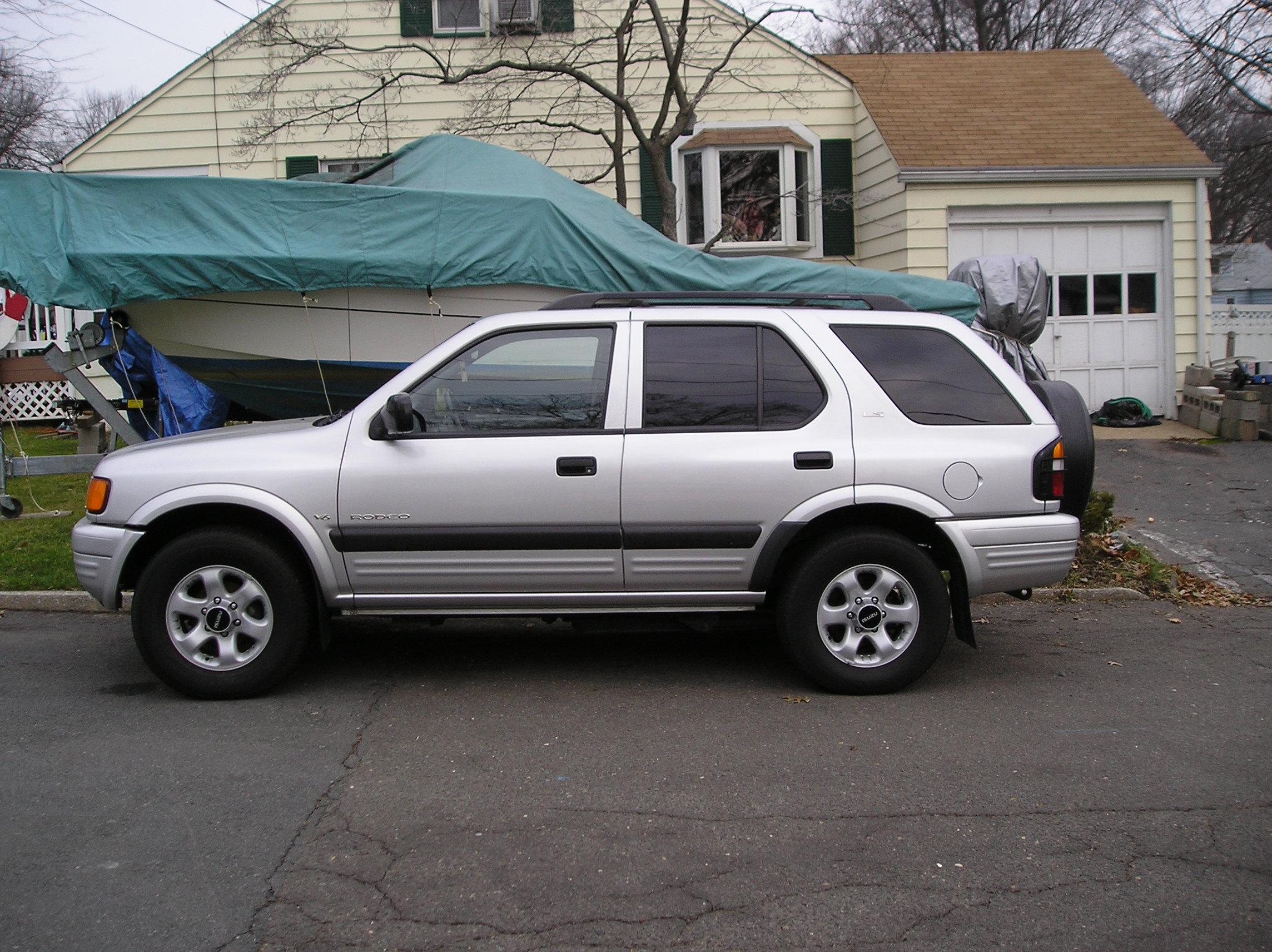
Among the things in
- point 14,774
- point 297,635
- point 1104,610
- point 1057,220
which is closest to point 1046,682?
point 1104,610

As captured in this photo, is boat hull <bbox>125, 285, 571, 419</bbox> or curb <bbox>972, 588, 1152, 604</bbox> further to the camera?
boat hull <bbox>125, 285, 571, 419</bbox>

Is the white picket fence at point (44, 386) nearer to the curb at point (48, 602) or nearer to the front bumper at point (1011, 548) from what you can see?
the curb at point (48, 602)

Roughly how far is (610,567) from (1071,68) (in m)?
14.6

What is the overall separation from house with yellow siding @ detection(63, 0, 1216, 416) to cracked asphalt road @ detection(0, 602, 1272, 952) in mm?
9266

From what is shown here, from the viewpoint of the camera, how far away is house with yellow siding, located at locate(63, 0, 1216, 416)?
1430cm

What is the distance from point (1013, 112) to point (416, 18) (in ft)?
27.2

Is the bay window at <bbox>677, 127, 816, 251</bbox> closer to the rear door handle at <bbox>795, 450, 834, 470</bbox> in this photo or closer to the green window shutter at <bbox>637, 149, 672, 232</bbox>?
the green window shutter at <bbox>637, 149, 672, 232</bbox>

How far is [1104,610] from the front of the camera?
7223 mm

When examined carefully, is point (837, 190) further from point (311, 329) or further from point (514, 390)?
point (514, 390)

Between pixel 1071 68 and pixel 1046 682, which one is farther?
pixel 1071 68

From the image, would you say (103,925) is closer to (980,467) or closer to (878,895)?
(878,895)

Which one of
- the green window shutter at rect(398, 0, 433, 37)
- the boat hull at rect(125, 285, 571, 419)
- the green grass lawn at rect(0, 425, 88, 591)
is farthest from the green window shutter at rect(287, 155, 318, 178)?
the boat hull at rect(125, 285, 571, 419)

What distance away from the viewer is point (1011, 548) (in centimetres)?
525

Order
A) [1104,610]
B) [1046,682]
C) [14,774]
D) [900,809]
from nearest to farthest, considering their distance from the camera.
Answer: [900,809], [14,774], [1046,682], [1104,610]
